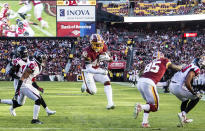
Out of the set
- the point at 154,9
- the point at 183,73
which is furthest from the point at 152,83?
the point at 154,9

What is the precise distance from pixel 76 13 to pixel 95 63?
30320 mm

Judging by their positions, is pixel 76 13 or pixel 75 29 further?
pixel 76 13

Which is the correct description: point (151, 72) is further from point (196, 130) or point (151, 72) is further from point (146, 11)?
point (146, 11)

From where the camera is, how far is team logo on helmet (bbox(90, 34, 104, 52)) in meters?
12.5

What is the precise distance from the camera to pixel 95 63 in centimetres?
1281

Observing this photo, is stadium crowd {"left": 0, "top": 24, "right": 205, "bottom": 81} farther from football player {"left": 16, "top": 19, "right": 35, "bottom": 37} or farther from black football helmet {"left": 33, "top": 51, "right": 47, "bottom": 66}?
black football helmet {"left": 33, "top": 51, "right": 47, "bottom": 66}

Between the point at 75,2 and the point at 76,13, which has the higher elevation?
the point at 75,2

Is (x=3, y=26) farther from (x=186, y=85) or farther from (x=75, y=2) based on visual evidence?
(x=186, y=85)

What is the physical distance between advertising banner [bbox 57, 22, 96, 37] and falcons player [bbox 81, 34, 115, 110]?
29458 millimetres

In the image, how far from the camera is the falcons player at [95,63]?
12.6m

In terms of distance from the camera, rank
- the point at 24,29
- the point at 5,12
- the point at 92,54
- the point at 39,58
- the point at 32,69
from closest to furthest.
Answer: the point at 32,69
the point at 39,58
the point at 92,54
the point at 24,29
the point at 5,12

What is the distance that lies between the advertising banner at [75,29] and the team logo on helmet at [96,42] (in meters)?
29.7

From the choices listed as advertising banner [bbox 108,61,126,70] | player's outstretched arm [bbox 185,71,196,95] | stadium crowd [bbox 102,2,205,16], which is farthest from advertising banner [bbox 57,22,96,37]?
Answer: player's outstretched arm [bbox 185,71,196,95]

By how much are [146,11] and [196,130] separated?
4929 cm
